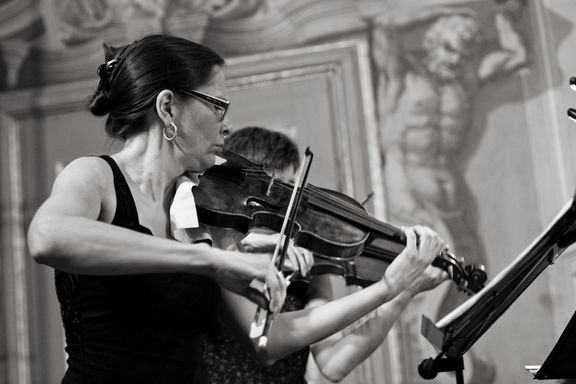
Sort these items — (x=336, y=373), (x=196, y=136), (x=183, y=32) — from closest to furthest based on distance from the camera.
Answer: (x=196, y=136)
(x=336, y=373)
(x=183, y=32)

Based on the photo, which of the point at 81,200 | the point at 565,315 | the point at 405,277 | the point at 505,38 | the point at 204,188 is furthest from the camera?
the point at 505,38

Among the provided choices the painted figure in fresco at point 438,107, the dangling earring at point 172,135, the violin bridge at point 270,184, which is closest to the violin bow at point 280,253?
the dangling earring at point 172,135

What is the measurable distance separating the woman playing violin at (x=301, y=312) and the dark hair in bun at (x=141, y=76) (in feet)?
0.84

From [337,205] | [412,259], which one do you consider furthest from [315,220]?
[412,259]

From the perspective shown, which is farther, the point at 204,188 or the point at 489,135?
the point at 489,135

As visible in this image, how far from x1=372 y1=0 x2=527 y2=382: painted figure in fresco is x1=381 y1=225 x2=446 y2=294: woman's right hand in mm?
1397

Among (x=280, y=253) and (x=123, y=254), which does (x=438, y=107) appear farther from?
(x=123, y=254)

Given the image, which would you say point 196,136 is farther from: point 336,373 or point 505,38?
point 505,38

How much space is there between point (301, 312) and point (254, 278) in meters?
0.49

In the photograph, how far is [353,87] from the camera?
136 inches

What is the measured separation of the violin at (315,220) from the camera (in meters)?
1.66

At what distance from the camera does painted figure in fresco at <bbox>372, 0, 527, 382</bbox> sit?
3.31 m

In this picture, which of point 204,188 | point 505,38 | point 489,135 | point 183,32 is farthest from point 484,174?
point 204,188

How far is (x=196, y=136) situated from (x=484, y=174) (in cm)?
211
